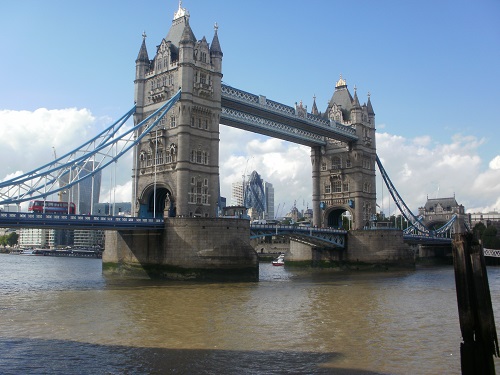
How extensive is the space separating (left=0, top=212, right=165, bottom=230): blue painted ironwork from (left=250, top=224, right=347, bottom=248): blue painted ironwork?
11.6 meters

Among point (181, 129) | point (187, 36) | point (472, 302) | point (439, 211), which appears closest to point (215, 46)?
point (187, 36)

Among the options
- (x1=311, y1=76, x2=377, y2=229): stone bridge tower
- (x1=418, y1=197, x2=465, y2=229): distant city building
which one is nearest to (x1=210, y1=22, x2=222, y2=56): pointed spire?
(x1=311, y1=76, x2=377, y2=229): stone bridge tower

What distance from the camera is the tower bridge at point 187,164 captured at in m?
39.2

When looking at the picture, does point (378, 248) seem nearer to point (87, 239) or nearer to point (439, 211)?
point (439, 211)

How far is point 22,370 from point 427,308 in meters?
19.7

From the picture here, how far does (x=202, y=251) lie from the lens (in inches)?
1529

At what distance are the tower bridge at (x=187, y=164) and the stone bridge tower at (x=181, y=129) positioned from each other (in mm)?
91

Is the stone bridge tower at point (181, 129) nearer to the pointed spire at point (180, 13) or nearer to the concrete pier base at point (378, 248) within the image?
the pointed spire at point (180, 13)

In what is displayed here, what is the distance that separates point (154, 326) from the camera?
1955 cm

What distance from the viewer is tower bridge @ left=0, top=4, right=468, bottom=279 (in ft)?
129

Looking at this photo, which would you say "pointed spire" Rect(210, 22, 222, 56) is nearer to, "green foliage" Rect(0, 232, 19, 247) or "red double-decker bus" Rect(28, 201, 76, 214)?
"red double-decker bus" Rect(28, 201, 76, 214)

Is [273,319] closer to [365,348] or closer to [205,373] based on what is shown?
[365,348]

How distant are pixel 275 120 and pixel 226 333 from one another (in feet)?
132

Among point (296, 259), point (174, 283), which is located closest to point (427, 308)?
point (174, 283)
